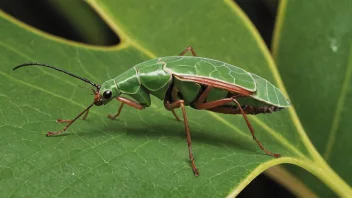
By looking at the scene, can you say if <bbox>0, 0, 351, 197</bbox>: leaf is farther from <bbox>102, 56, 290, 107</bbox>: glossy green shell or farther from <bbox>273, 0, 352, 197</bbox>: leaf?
<bbox>273, 0, 352, 197</bbox>: leaf

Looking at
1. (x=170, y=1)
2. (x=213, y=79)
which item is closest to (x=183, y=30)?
(x=170, y=1)

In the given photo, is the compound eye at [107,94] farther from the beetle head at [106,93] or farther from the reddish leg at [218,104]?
the reddish leg at [218,104]

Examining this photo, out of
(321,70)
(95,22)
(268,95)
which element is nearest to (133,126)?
(268,95)

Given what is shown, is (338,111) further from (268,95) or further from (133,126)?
(133,126)

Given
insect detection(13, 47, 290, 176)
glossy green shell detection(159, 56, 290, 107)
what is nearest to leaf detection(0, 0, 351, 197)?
insect detection(13, 47, 290, 176)

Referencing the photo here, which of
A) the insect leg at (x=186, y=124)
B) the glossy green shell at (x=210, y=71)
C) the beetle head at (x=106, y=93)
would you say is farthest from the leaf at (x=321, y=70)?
the beetle head at (x=106, y=93)

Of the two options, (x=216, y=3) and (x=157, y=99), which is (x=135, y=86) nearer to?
(x=157, y=99)
